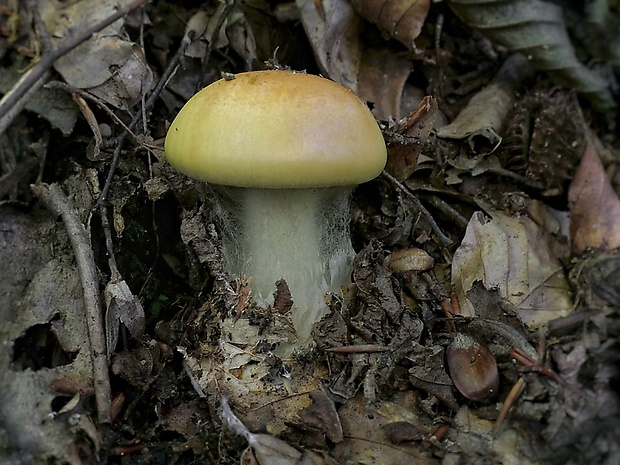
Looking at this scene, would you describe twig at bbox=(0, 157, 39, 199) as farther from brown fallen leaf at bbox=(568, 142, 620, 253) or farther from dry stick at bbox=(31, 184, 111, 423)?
brown fallen leaf at bbox=(568, 142, 620, 253)

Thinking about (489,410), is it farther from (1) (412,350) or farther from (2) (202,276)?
(2) (202,276)

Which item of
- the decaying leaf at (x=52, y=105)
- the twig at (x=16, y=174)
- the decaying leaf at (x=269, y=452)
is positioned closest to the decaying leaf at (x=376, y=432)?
the decaying leaf at (x=269, y=452)

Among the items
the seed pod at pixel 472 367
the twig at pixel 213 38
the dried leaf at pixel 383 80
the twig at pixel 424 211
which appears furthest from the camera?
the dried leaf at pixel 383 80

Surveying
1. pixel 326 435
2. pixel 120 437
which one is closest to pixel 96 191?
pixel 120 437

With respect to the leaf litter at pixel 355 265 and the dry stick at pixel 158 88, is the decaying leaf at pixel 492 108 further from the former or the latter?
the dry stick at pixel 158 88

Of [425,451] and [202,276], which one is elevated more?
[202,276]

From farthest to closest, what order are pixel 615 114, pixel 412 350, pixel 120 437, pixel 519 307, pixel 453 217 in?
pixel 615 114
pixel 453 217
pixel 519 307
pixel 412 350
pixel 120 437

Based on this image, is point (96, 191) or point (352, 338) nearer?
point (352, 338)
